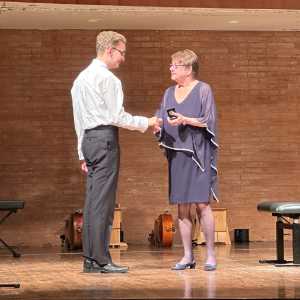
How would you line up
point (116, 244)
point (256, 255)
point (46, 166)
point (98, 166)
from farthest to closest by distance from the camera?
point (46, 166)
point (116, 244)
point (256, 255)
point (98, 166)

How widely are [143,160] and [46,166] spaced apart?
4.30 ft

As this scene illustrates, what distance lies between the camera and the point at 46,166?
11133 millimetres

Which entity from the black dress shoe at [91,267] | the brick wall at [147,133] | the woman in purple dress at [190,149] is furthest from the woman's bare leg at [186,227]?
the brick wall at [147,133]

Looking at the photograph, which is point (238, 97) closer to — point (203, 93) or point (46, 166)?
point (46, 166)

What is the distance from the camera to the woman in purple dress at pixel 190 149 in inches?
243

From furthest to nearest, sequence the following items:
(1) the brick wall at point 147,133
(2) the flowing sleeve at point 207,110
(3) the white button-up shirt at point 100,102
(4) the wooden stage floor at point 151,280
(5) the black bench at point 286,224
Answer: (1) the brick wall at point 147,133 < (5) the black bench at point 286,224 < (2) the flowing sleeve at point 207,110 < (3) the white button-up shirt at point 100,102 < (4) the wooden stage floor at point 151,280

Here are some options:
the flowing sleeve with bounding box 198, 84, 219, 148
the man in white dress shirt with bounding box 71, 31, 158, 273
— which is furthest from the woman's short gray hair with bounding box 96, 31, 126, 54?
the flowing sleeve with bounding box 198, 84, 219, 148

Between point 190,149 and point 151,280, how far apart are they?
3.91 feet

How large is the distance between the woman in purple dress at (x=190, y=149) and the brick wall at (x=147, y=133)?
501 cm

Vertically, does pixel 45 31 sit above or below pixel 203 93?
above

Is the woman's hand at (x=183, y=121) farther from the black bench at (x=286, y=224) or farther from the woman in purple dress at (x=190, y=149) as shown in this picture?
the black bench at (x=286, y=224)

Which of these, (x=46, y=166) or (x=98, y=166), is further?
(x=46, y=166)

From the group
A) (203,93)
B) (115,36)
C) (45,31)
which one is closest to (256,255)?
(203,93)

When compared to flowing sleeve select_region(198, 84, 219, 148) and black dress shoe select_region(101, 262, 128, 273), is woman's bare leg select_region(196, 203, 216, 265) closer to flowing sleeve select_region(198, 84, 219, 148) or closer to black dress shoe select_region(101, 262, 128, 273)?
flowing sleeve select_region(198, 84, 219, 148)
